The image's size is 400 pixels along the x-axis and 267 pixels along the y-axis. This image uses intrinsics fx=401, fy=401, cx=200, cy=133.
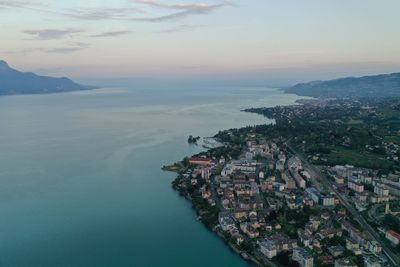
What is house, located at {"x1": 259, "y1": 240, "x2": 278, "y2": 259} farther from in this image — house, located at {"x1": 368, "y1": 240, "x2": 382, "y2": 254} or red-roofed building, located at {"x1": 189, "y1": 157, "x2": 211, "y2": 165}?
red-roofed building, located at {"x1": 189, "y1": 157, "x2": 211, "y2": 165}

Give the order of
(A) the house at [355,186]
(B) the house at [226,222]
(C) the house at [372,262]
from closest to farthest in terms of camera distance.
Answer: (C) the house at [372,262] < (B) the house at [226,222] < (A) the house at [355,186]

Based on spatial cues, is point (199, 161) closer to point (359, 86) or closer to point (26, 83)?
point (359, 86)

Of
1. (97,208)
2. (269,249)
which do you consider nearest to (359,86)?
(97,208)

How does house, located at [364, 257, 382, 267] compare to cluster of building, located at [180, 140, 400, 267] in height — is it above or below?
below

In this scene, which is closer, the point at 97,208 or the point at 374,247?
the point at 374,247

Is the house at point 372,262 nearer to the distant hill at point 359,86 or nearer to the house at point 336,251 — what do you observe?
the house at point 336,251

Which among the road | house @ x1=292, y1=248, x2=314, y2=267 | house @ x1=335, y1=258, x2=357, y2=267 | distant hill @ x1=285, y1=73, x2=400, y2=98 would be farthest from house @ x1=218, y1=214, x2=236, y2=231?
distant hill @ x1=285, y1=73, x2=400, y2=98

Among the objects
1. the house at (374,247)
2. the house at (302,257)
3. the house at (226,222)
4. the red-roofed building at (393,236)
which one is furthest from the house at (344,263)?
the house at (226,222)

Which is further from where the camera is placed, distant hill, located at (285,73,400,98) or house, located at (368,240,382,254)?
distant hill, located at (285,73,400,98)

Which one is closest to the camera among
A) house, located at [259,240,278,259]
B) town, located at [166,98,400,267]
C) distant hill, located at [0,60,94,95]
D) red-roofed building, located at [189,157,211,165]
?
house, located at [259,240,278,259]
